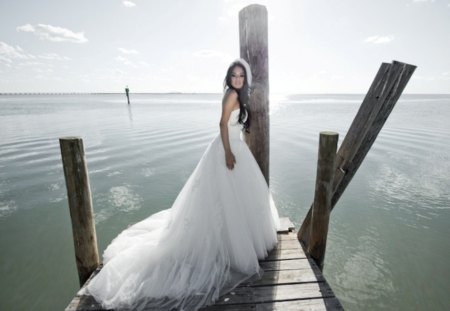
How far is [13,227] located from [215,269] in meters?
6.65

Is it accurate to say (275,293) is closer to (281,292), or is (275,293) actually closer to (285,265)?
(281,292)

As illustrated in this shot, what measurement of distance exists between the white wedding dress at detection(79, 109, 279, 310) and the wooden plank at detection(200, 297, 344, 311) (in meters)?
0.19

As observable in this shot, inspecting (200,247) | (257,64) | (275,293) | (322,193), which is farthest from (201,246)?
(257,64)

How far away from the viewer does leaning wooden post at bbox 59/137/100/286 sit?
10.4ft

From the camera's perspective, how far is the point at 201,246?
10.7 ft

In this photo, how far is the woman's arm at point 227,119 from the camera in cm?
334

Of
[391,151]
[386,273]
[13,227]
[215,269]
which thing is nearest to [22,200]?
[13,227]

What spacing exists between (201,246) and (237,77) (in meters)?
2.27

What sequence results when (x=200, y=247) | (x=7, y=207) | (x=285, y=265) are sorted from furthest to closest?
(x=7, y=207), (x=285, y=265), (x=200, y=247)

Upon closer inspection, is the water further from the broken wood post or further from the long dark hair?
the long dark hair

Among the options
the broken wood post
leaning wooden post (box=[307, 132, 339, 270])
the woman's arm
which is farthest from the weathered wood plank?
the woman's arm

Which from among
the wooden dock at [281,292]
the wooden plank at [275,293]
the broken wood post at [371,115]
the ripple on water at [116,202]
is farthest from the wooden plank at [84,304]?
the ripple on water at [116,202]

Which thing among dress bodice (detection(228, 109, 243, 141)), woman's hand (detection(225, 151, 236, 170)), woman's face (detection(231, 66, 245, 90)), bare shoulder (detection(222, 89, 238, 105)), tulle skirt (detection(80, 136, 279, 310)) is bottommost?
tulle skirt (detection(80, 136, 279, 310))

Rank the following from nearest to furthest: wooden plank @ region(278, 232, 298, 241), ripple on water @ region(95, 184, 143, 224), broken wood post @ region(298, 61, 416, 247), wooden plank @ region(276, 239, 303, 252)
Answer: broken wood post @ region(298, 61, 416, 247) → wooden plank @ region(276, 239, 303, 252) → wooden plank @ region(278, 232, 298, 241) → ripple on water @ region(95, 184, 143, 224)
